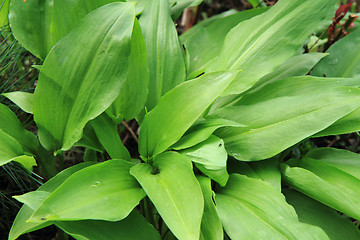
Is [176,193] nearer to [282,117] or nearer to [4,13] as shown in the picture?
[282,117]

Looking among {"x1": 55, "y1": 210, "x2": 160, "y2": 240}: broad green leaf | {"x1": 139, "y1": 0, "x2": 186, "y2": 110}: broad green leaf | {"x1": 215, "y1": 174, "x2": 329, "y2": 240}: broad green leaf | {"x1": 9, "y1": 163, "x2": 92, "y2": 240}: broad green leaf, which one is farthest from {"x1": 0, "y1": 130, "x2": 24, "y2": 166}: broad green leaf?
{"x1": 215, "y1": 174, "x2": 329, "y2": 240}: broad green leaf

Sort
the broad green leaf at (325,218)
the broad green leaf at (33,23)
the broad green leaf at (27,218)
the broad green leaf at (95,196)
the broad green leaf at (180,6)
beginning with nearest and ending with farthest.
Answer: the broad green leaf at (95,196)
the broad green leaf at (27,218)
the broad green leaf at (325,218)
the broad green leaf at (33,23)
the broad green leaf at (180,6)

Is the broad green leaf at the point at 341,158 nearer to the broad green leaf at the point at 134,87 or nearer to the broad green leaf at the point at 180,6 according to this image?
the broad green leaf at the point at 134,87

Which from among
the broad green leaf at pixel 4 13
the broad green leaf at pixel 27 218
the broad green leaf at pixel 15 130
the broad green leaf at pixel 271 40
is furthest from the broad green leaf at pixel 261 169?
the broad green leaf at pixel 4 13

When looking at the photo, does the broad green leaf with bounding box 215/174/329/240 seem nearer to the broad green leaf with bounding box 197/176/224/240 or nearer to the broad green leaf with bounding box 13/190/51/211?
the broad green leaf with bounding box 197/176/224/240

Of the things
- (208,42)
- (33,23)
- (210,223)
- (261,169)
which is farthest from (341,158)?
(33,23)

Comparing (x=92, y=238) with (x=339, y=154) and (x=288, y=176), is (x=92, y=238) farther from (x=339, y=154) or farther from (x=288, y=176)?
(x=339, y=154)
